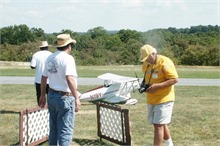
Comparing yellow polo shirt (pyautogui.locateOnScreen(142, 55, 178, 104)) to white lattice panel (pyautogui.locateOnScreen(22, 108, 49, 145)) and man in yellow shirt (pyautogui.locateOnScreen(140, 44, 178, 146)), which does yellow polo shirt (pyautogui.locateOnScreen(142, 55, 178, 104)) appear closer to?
man in yellow shirt (pyautogui.locateOnScreen(140, 44, 178, 146))

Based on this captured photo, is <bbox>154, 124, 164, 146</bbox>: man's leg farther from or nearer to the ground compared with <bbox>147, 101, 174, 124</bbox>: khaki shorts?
nearer to the ground

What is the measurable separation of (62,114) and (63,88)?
0.38 meters

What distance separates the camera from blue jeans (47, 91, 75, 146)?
5.12 m

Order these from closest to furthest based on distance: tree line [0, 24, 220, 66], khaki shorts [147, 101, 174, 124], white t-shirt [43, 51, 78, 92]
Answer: white t-shirt [43, 51, 78, 92], khaki shorts [147, 101, 174, 124], tree line [0, 24, 220, 66]

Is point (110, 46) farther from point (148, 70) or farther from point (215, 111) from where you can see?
point (148, 70)

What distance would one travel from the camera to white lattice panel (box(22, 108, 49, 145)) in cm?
621

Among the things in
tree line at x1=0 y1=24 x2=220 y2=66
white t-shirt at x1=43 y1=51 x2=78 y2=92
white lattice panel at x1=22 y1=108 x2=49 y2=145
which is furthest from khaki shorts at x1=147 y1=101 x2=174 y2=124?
tree line at x1=0 y1=24 x2=220 y2=66

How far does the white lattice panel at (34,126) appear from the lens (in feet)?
20.4

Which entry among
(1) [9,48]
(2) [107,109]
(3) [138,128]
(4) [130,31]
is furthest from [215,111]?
(4) [130,31]

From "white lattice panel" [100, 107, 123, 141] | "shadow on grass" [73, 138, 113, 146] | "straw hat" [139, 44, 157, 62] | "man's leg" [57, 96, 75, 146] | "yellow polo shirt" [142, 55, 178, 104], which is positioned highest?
"straw hat" [139, 44, 157, 62]

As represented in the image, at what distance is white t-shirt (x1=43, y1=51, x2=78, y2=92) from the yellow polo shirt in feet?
3.90

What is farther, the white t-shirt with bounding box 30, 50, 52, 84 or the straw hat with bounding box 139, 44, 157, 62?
the white t-shirt with bounding box 30, 50, 52, 84

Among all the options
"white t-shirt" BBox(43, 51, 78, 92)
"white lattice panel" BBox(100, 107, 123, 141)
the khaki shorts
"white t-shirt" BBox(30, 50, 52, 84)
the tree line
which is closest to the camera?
"white t-shirt" BBox(43, 51, 78, 92)

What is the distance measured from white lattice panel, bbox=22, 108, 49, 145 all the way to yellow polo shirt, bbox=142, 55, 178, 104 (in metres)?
2.19
